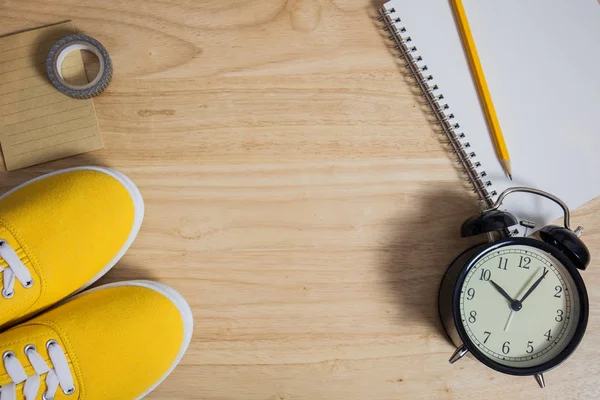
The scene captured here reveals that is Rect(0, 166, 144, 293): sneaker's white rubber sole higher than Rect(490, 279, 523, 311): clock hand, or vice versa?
Rect(0, 166, 144, 293): sneaker's white rubber sole

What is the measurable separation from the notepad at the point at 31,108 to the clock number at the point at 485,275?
22.8 inches

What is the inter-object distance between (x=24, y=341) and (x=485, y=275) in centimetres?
60

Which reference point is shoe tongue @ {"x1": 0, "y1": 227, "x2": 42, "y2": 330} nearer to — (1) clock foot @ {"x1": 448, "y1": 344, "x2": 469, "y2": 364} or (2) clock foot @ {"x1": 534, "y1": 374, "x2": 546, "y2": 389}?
(1) clock foot @ {"x1": 448, "y1": 344, "x2": 469, "y2": 364}

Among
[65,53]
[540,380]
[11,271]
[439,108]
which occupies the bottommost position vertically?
[540,380]

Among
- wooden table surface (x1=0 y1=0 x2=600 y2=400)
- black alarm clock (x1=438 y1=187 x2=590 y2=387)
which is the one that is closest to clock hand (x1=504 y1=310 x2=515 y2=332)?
black alarm clock (x1=438 y1=187 x2=590 y2=387)

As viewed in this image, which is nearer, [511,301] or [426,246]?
[511,301]

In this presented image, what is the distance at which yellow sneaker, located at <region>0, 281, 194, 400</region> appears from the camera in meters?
0.69

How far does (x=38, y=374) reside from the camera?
0.69m

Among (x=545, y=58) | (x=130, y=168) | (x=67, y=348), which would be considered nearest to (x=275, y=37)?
(x=130, y=168)

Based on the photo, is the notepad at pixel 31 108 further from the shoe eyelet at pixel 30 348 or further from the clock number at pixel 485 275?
the clock number at pixel 485 275

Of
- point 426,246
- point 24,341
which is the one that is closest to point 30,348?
point 24,341

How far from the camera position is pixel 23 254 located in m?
0.71

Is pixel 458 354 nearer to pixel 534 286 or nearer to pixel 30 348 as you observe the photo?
pixel 534 286

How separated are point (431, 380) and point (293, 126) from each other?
42 cm
